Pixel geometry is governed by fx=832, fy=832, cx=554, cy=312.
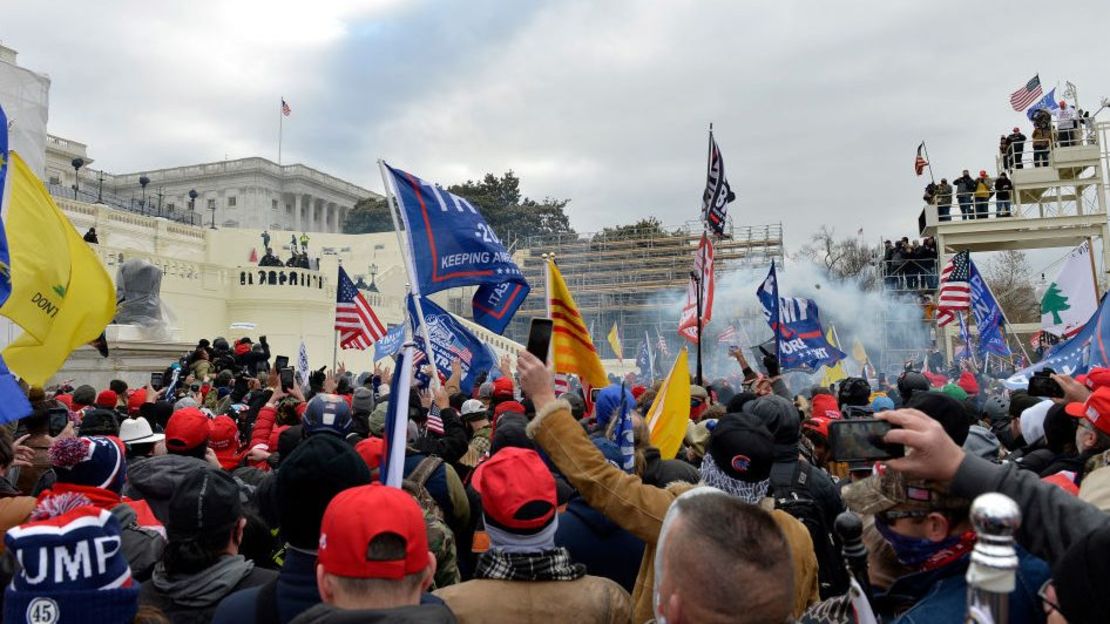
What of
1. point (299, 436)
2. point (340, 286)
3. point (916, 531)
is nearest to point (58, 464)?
point (299, 436)

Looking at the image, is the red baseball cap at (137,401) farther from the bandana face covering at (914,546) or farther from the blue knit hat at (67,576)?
the bandana face covering at (914,546)

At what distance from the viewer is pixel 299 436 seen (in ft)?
16.3

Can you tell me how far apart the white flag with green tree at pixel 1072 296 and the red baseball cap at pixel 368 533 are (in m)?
12.3

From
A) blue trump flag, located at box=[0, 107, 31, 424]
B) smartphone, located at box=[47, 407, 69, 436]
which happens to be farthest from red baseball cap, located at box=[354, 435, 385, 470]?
smartphone, located at box=[47, 407, 69, 436]

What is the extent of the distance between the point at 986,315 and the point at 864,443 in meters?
11.6

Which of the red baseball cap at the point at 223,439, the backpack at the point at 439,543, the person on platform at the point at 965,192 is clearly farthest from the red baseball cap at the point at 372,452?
the person on platform at the point at 965,192

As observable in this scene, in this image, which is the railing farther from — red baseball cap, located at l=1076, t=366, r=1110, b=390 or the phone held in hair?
red baseball cap, located at l=1076, t=366, r=1110, b=390

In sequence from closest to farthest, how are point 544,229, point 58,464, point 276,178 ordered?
point 58,464 < point 544,229 < point 276,178

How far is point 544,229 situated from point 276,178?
91.7 feet

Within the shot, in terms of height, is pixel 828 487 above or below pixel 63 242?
below

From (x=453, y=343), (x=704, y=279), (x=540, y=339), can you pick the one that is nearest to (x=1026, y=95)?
(x=704, y=279)

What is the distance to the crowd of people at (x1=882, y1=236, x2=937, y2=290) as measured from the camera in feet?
96.5

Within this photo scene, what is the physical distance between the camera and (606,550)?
3.26m

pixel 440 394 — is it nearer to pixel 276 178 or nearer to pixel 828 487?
pixel 828 487
